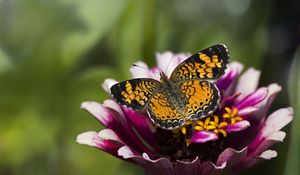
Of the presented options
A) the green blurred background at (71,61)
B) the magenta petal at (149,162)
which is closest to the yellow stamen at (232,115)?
the magenta petal at (149,162)

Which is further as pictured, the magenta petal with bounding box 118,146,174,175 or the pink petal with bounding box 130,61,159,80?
the pink petal with bounding box 130,61,159,80

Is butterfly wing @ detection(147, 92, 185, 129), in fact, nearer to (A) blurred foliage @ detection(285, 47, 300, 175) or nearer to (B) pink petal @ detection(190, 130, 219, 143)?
(B) pink petal @ detection(190, 130, 219, 143)

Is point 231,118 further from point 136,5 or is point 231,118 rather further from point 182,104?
point 136,5

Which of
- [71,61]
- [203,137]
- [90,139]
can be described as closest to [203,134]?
[203,137]

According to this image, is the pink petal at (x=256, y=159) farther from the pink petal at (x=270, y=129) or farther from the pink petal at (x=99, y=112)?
the pink petal at (x=99, y=112)

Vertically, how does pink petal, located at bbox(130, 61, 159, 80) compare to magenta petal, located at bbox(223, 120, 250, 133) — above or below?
above

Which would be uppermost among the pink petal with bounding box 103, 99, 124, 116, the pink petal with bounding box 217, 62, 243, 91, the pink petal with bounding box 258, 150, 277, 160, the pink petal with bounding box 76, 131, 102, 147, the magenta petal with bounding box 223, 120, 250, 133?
the pink petal with bounding box 103, 99, 124, 116

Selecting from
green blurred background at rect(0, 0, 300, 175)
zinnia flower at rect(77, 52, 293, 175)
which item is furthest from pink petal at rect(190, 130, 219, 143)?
green blurred background at rect(0, 0, 300, 175)
